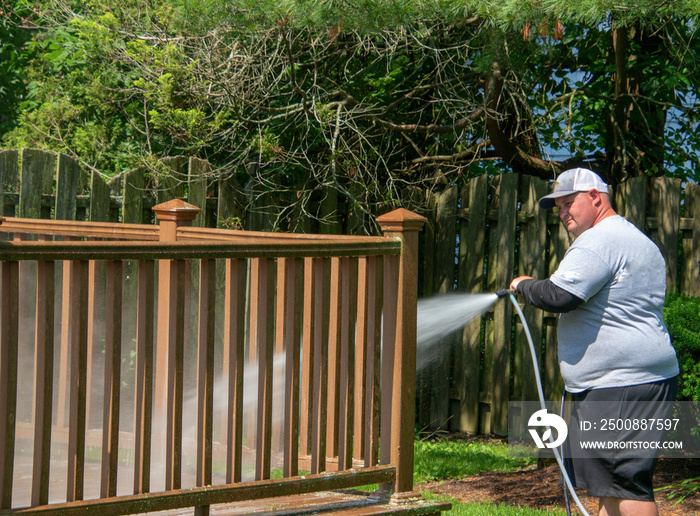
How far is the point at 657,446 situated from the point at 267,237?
7.29 ft

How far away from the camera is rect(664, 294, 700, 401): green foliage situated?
16.5 feet

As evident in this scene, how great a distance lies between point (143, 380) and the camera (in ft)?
A: 10.4

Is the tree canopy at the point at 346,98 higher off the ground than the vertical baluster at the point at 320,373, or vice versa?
the tree canopy at the point at 346,98

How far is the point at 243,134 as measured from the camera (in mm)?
7078

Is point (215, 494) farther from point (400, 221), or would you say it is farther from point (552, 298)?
point (552, 298)

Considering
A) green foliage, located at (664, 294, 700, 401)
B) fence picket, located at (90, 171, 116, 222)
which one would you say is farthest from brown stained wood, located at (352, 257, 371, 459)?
fence picket, located at (90, 171, 116, 222)

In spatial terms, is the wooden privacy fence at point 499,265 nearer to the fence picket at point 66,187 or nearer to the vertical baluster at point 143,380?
the fence picket at point 66,187

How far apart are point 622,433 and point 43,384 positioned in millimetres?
2432

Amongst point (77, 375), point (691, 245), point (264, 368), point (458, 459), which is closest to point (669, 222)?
point (691, 245)

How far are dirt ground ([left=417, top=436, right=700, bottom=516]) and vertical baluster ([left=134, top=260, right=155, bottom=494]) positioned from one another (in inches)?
108

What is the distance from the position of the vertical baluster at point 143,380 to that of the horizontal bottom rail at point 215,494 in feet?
0.23

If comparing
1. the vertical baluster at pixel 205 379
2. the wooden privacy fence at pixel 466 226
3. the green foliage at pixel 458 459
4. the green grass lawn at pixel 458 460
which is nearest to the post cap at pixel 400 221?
the vertical baluster at pixel 205 379

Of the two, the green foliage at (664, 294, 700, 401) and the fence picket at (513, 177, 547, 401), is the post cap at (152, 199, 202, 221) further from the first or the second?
the green foliage at (664, 294, 700, 401)

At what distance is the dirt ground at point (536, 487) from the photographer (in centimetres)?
499
